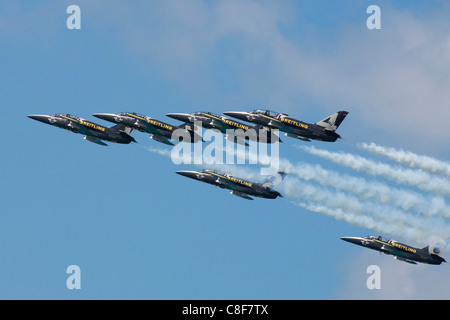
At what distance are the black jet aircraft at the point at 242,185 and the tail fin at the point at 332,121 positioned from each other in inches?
445

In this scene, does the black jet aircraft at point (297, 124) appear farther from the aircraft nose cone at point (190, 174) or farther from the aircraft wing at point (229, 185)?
the aircraft nose cone at point (190, 174)

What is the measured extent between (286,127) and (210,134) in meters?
12.6

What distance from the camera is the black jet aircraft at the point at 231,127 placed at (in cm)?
18088

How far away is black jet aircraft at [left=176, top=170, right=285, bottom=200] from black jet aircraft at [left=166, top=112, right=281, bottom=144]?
19.1 feet

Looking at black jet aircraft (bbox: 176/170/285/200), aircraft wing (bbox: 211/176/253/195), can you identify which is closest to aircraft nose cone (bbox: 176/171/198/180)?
black jet aircraft (bbox: 176/170/285/200)

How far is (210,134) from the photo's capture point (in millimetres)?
185000

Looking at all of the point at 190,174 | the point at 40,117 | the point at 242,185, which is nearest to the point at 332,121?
the point at 242,185

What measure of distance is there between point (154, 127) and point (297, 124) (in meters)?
22.3

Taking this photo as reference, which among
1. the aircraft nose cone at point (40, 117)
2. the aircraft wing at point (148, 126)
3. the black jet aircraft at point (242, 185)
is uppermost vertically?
the aircraft nose cone at point (40, 117)

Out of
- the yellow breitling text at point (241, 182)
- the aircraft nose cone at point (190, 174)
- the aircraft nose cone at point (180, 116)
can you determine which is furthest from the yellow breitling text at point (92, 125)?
the yellow breitling text at point (241, 182)

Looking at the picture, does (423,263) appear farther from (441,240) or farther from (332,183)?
(332,183)
